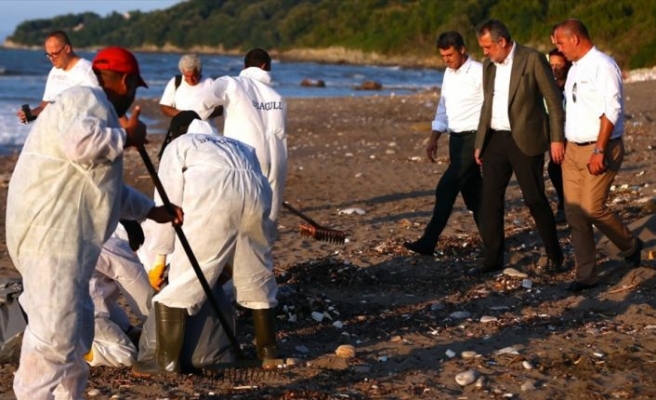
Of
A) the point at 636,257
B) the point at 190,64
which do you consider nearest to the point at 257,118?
the point at 190,64

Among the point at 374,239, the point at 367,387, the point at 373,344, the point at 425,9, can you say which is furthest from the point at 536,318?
the point at 425,9

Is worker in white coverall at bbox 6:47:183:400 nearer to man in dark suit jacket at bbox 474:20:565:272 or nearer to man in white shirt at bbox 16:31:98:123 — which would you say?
man in dark suit jacket at bbox 474:20:565:272

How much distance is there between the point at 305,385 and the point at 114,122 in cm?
185

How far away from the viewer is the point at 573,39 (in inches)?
312

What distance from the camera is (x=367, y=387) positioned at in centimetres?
613

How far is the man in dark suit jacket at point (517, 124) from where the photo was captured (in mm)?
8570

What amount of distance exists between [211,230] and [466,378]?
150 cm

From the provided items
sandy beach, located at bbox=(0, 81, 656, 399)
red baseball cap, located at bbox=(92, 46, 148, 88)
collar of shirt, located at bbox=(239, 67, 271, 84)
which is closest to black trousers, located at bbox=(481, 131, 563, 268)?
sandy beach, located at bbox=(0, 81, 656, 399)

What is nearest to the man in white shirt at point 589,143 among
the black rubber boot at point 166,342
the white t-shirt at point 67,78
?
the black rubber boot at point 166,342

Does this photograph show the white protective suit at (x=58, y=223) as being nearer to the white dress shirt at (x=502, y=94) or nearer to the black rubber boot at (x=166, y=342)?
the black rubber boot at (x=166, y=342)

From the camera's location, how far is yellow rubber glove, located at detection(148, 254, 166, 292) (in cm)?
695

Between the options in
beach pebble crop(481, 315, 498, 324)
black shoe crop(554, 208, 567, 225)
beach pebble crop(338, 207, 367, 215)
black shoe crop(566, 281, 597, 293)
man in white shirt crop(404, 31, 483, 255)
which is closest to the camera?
beach pebble crop(481, 315, 498, 324)

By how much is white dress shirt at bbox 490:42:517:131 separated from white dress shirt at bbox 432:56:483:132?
573mm

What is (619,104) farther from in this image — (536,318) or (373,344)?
(373,344)
